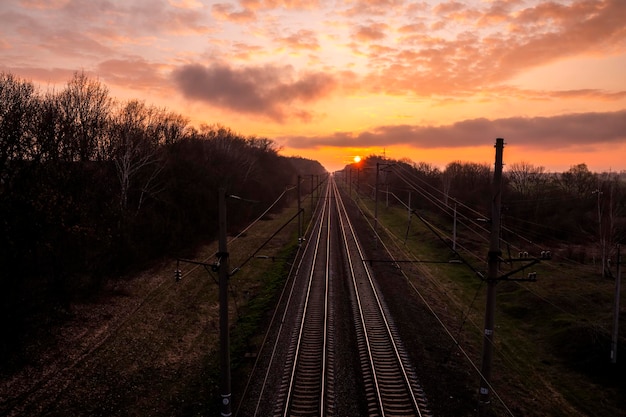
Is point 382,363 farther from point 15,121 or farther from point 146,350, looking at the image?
point 15,121

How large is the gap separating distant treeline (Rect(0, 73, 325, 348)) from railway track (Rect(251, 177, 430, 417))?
13.4 metres

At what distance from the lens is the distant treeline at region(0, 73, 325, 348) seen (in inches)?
794

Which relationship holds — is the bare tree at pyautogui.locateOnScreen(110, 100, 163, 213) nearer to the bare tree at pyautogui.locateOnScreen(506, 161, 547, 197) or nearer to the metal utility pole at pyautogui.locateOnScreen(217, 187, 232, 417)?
the metal utility pole at pyautogui.locateOnScreen(217, 187, 232, 417)

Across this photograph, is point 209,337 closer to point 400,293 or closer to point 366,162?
point 400,293

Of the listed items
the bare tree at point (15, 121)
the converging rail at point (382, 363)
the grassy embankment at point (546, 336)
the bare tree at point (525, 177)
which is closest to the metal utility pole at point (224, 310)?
the converging rail at point (382, 363)

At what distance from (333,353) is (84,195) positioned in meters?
20.0

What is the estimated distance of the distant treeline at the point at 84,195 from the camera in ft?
66.2

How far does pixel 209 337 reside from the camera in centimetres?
2173

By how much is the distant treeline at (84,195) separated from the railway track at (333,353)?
1338 centimetres

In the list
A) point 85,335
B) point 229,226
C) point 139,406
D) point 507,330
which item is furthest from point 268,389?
point 229,226

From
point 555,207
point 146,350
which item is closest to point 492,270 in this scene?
point 146,350

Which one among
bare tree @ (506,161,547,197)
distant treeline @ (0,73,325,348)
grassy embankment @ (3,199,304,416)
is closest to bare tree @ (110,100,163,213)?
distant treeline @ (0,73,325,348)

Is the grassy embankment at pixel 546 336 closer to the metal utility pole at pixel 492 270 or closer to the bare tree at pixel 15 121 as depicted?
the metal utility pole at pixel 492 270

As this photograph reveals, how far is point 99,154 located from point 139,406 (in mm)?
26137
